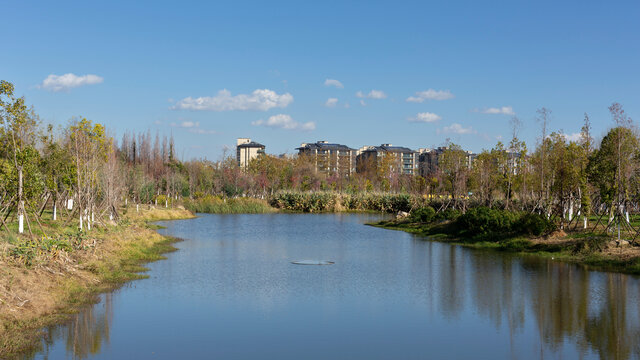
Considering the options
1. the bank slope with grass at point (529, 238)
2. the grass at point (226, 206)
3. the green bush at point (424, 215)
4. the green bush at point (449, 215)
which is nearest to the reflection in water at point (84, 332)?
the bank slope with grass at point (529, 238)

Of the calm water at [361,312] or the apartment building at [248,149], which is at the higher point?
the apartment building at [248,149]

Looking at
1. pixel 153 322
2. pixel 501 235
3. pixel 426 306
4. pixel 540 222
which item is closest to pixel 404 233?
pixel 501 235

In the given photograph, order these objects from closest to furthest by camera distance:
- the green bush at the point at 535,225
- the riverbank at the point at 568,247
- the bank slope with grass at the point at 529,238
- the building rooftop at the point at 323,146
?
the riverbank at the point at 568,247 → the bank slope with grass at the point at 529,238 → the green bush at the point at 535,225 → the building rooftop at the point at 323,146

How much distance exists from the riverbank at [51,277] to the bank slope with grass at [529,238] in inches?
600

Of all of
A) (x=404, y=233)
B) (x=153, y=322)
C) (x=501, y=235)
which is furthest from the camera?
(x=404, y=233)

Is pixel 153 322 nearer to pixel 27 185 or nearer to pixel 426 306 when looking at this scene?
pixel 426 306

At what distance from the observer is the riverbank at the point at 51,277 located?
11156mm

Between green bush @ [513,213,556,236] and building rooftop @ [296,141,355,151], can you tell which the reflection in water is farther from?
building rooftop @ [296,141,355,151]

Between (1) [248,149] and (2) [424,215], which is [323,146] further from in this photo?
(2) [424,215]

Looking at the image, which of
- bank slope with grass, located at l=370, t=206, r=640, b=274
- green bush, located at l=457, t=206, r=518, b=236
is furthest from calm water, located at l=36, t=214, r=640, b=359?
green bush, located at l=457, t=206, r=518, b=236

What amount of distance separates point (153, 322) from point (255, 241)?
18.1 m

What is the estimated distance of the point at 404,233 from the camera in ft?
117

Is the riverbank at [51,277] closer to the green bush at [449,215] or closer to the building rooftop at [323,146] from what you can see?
the green bush at [449,215]

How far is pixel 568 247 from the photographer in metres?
22.7
